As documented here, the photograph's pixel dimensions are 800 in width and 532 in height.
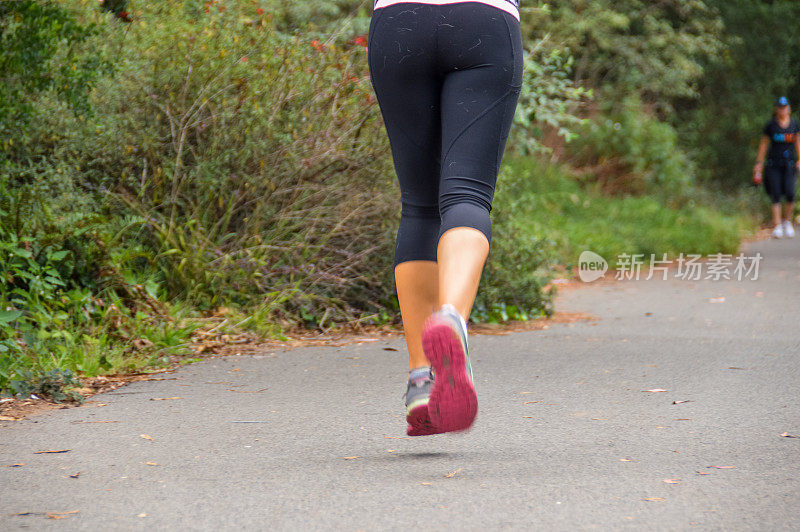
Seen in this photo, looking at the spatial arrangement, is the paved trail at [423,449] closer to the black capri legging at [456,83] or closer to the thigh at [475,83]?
the black capri legging at [456,83]

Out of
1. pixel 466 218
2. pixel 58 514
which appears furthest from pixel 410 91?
pixel 58 514

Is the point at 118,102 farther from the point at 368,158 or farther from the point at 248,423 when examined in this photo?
the point at 248,423

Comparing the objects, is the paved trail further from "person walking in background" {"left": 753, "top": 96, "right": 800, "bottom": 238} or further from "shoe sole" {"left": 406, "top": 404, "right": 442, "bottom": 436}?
"person walking in background" {"left": 753, "top": 96, "right": 800, "bottom": 238}

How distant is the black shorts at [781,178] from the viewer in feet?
45.1

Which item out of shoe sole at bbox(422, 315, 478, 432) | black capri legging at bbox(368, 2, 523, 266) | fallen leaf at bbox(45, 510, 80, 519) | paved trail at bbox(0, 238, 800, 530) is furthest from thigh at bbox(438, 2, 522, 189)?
fallen leaf at bbox(45, 510, 80, 519)

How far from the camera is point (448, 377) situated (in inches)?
97.3

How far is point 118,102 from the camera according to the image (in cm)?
565

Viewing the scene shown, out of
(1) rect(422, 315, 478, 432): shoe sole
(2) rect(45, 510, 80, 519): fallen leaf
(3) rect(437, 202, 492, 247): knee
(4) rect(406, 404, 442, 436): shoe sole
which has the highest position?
(3) rect(437, 202, 492, 247): knee

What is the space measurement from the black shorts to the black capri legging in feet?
39.2

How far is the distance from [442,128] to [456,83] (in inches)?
5.7

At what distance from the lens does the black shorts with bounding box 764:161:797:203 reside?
1376 cm

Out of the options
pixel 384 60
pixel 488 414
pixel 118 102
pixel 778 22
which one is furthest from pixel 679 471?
pixel 778 22

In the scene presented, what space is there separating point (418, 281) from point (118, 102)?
A: 3.26 metres

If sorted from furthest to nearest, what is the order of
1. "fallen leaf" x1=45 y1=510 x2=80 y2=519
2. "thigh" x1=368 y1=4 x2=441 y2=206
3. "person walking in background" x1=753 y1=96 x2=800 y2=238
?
"person walking in background" x1=753 y1=96 x2=800 y2=238, "thigh" x1=368 y1=4 x2=441 y2=206, "fallen leaf" x1=45 y1=510 x2=80 y2=519
